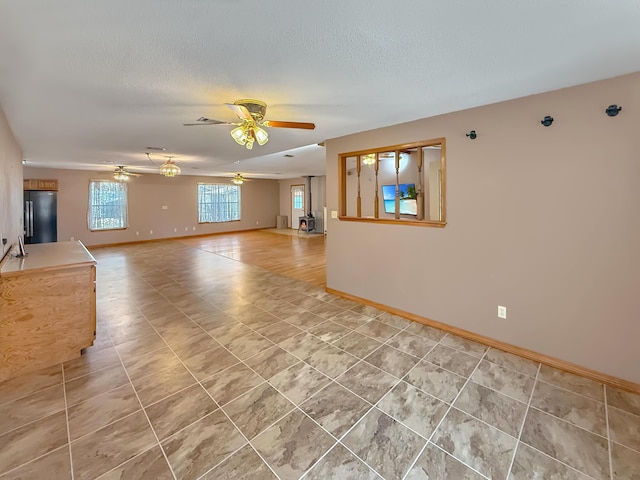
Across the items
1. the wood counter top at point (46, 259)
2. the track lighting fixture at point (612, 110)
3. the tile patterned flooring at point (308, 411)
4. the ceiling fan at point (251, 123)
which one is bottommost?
the tile patterned flooring at point (308, 411)

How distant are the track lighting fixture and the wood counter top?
14.6 ft

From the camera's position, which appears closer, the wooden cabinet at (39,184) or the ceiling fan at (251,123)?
the ceiling fan at (251,123)

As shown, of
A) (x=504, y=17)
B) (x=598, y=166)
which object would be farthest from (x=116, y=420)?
(x=598, y=166)

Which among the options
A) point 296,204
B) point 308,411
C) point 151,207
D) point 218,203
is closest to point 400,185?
point 308,411

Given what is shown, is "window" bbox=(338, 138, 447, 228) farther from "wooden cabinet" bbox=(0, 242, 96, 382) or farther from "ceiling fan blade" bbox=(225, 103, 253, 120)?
"wooden cabinet" bbox=(0, 242, 96, 382)

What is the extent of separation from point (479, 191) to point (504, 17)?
1.69 metres

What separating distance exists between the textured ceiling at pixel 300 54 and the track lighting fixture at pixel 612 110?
226mm

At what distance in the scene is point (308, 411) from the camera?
6.56 ft

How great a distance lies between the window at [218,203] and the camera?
36.4 ft

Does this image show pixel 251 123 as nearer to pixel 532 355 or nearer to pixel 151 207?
pixel 532 355

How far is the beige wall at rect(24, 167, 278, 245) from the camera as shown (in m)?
8.20

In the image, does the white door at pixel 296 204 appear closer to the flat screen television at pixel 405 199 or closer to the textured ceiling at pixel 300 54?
the flat screen television at pixel 405 199

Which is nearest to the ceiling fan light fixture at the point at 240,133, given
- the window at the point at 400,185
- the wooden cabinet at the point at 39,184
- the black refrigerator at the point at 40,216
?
the window at the point at 400,185

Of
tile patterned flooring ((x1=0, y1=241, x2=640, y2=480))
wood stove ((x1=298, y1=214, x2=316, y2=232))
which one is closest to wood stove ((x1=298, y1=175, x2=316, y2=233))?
wood stove ((x1=298, y1=214, x2=316, y2=232))
